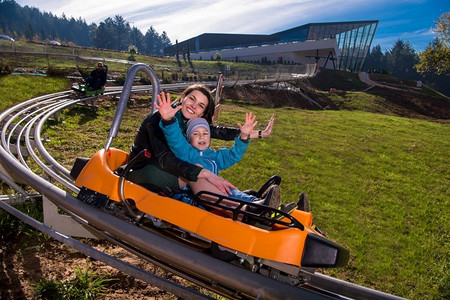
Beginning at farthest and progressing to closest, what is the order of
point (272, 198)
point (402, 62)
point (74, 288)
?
point (402, 62)
point (74, 288)
point (272, 198)

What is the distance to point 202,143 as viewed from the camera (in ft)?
10.3

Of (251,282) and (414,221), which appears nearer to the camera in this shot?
(251,282)

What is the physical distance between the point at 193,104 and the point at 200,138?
1.25 feet

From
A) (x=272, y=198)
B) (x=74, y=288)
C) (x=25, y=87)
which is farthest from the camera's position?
(x=25, y=87)

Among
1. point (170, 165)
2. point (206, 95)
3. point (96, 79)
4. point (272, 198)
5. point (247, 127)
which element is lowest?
point (272, 198)

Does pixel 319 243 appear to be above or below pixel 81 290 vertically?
above

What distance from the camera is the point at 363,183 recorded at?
26.9ft

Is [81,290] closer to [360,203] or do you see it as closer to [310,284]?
[310,284]

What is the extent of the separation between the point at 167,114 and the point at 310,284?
7.06 feet

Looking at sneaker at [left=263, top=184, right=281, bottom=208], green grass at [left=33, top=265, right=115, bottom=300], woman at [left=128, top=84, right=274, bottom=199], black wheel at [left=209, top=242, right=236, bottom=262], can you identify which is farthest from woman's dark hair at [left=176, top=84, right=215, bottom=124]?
green grass at [left=33, top=265, right=115, bottom=300]

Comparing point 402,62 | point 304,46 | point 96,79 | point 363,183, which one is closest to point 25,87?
point 96,79

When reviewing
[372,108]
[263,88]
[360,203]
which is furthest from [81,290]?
[372,108]

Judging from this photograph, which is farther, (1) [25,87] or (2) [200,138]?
(1) [25,87]

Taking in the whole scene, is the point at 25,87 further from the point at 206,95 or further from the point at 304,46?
the point at 304,46
